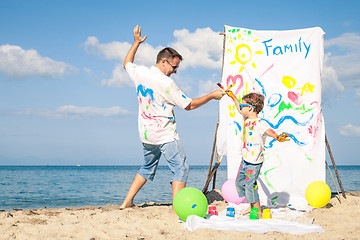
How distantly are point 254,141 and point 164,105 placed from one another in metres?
1.15

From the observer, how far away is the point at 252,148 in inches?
165

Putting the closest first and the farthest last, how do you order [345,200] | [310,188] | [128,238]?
1. [128,238]
2. [310,188]
3. [345,200]

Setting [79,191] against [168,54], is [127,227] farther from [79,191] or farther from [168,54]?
[79,191]

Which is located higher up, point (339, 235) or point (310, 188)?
point (310, 188)

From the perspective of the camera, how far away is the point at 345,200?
536 centimetres

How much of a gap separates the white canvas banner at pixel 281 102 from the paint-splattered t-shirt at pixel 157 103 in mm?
1450

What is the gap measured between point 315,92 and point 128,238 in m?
3.77

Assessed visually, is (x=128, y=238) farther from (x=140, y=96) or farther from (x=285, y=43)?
(x=285, y=43)

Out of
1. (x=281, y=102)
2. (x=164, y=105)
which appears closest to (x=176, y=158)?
(x=164, y=105)

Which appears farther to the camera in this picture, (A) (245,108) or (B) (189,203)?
(A) (245,108)

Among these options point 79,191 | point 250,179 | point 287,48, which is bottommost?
point 79,191

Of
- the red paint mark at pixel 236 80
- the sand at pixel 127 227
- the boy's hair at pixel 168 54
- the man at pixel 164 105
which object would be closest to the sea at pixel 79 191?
the red paint mark at pixel 236 80

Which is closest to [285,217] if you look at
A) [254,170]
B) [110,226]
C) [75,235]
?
[254,170]

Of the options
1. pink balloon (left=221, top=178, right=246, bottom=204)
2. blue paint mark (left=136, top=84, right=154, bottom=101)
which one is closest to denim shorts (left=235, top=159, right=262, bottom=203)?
pink balloon (left=221, top=178, right=246, bottom=204)
